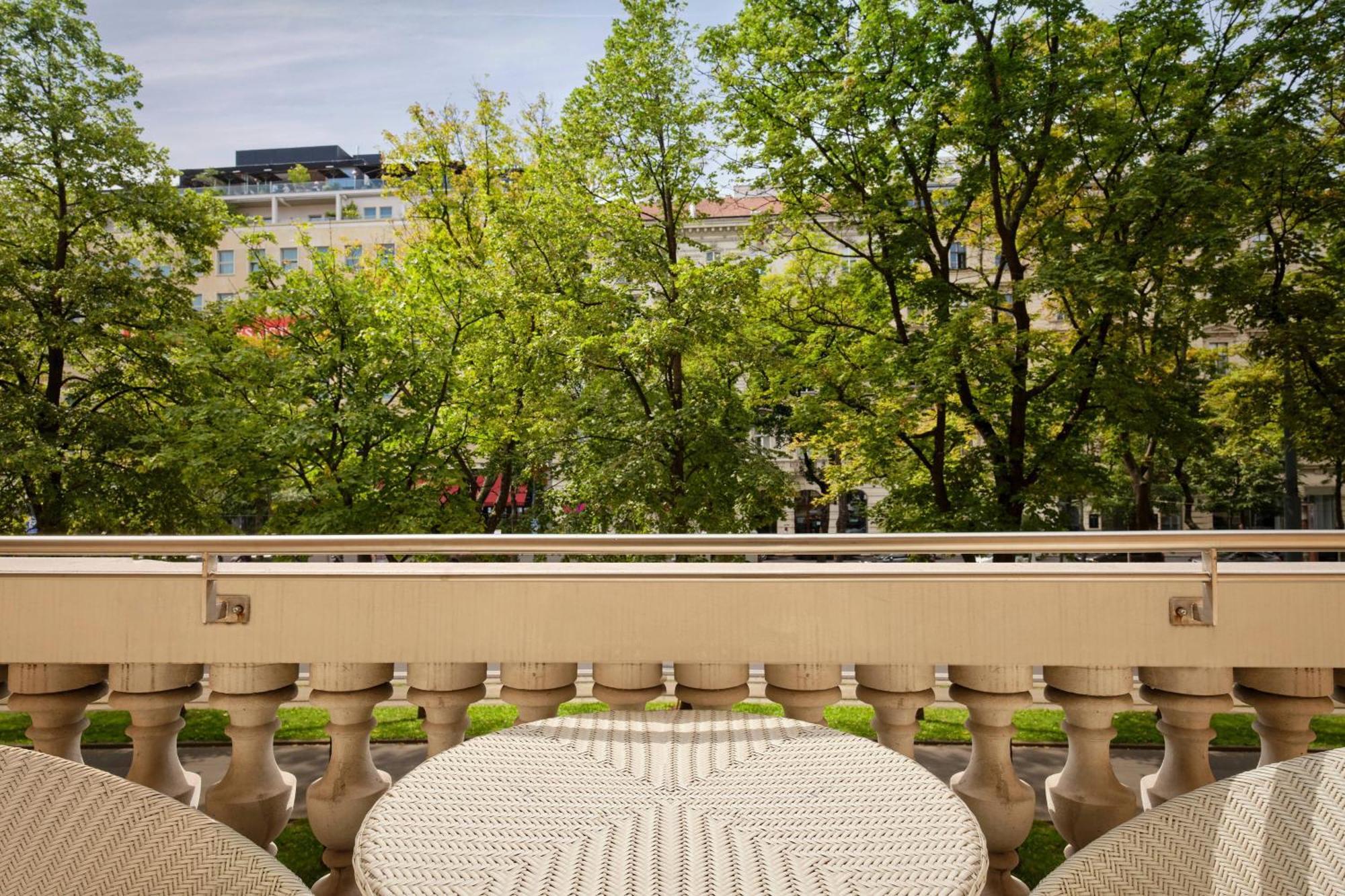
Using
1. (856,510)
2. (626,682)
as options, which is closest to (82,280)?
(626,682)

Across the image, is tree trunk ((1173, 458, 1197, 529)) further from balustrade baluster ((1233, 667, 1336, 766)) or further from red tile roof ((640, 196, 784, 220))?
balustrade baluster ((1233, 667, 1336, 766))

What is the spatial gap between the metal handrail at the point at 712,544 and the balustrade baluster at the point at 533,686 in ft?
0.91

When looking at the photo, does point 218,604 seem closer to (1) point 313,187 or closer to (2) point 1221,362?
(2) point 1221,362

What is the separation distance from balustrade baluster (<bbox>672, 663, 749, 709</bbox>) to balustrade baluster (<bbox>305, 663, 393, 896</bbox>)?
709mm

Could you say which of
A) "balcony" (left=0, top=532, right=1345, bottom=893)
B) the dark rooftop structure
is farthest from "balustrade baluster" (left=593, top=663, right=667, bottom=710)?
the dark rooftop structure

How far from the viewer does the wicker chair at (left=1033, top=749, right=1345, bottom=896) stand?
114cm

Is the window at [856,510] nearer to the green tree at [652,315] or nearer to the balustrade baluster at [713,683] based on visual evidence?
the green tree at [652,315]

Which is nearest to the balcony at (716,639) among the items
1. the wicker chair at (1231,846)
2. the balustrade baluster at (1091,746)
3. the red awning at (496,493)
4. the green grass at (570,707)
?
the balustrade baluster at (1091,746)

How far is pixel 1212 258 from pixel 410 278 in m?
11.9

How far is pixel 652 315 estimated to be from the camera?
10430 mm

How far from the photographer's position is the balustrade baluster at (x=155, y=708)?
5.78ft

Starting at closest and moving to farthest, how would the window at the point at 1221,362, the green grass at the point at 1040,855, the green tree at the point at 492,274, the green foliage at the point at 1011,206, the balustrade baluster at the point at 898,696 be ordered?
the balustrade baluster at the point at 898,696
the green grass at the point at 1040,855
the green foliage at the point at 1011,206
the green tree at the point at 492,274
the window at the point at 1221,362

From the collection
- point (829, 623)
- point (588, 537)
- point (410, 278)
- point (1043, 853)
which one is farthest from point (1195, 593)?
point (410, 278)

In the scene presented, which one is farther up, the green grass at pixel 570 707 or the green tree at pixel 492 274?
the green tree at pixel 492 274
